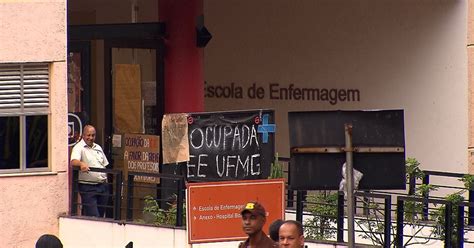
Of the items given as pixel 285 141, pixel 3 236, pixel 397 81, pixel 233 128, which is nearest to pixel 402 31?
pixel 397 81

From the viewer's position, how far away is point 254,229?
9984mm

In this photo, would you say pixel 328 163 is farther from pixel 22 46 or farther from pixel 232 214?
pixel 22 46

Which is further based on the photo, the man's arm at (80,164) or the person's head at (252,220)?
the man's arm at (80,164)

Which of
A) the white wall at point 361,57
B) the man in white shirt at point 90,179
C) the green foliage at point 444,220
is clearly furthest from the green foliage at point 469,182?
the man in white shirt at point 90,179

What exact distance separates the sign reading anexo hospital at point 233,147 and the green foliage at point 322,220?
0.76 meters

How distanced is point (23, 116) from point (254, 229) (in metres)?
8.77

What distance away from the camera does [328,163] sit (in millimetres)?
10469

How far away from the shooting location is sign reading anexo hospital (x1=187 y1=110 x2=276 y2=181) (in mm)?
16094

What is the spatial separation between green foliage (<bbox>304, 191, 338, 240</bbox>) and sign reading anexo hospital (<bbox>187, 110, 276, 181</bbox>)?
2.49ft

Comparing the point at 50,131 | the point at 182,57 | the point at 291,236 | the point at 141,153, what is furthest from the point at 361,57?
the point at 291,236

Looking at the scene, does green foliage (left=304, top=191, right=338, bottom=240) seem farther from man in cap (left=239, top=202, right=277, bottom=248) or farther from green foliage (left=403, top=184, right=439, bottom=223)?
man in cap (left=239, top=202, right=277, bottom=248)

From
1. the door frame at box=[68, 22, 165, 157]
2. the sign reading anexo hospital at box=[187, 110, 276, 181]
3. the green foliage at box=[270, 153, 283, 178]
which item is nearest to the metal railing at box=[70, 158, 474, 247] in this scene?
the green foliage at box=[270, 153, 283, 178]

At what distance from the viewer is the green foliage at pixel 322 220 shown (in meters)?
15.8

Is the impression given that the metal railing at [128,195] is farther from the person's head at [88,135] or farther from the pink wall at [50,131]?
the person's head at [88,135]
